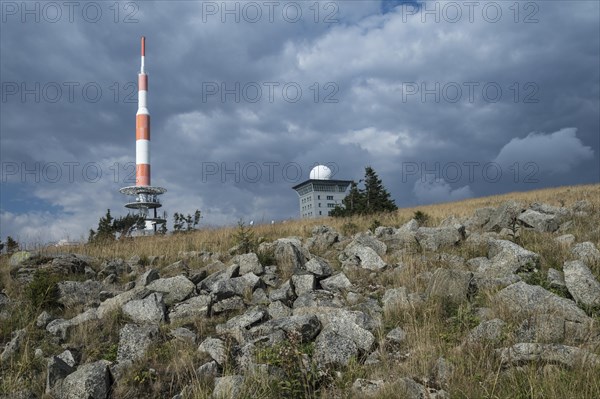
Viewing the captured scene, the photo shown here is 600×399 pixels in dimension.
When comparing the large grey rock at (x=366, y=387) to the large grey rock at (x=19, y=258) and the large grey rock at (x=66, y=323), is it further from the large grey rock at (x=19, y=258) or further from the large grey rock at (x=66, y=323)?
the large grey rock at (x=19, y=258)

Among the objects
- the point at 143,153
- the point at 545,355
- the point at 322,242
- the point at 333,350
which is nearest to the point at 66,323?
the point at 333,350

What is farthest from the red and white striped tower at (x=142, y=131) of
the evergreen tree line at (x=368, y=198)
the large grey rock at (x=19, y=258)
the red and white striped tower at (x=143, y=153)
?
the large grey rock at (x=19, y=258)

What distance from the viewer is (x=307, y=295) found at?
8.53m

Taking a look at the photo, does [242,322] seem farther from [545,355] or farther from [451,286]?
[545,355]

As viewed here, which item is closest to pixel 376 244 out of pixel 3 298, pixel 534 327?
pixel 534 327

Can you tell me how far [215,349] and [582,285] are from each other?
602cm

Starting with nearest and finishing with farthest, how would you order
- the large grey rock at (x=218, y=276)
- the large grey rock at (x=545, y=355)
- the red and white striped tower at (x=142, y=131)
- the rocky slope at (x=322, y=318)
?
the large grey rock at (x=545, y=355), the rocky slope at (x=322, y=318), the large grey rock at (x=218, y=276), the red and white striped tower at (x=142, y=131)

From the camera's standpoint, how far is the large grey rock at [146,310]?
811 centimetres

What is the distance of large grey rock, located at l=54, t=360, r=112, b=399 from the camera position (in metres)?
5.64

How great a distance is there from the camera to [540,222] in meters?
12.5

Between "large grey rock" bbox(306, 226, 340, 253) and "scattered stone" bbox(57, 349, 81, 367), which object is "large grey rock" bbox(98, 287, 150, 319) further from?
"large grey rock" bbox(306, 226, 340, 253)

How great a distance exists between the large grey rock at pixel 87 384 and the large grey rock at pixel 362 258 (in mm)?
5920

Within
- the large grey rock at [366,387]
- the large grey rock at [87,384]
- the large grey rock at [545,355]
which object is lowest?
the large grey rock at [87,384]

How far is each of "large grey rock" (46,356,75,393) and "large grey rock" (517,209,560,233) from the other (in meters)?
11.6
